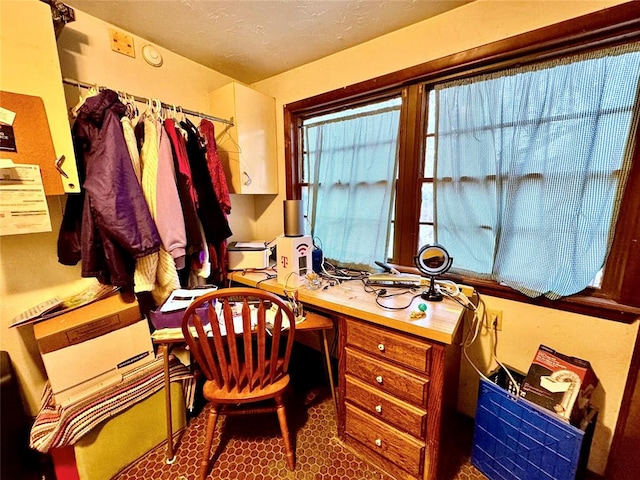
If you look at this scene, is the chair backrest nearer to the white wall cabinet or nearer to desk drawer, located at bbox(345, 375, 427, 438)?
desk drawer, located at bbox(345, 375, 427, 438)

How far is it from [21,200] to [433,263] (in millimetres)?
1749

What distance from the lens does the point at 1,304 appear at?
47.6 inches

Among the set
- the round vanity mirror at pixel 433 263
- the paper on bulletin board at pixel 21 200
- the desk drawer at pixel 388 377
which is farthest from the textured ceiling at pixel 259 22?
the desk drawer at pixel 388 377

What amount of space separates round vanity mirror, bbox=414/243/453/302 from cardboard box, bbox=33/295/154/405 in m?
1.42

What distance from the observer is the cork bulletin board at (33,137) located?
1.00 metres

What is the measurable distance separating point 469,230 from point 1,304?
7.53 feet

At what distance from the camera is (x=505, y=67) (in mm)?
1245

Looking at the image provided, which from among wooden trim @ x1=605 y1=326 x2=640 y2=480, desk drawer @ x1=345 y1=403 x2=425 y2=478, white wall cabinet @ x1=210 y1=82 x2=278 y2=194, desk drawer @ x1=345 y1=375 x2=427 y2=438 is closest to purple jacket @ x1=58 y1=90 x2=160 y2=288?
white wall cabinet @ x1=210 y1=82 x2=278 y2=194

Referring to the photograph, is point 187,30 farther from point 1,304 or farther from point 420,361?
point 420,361

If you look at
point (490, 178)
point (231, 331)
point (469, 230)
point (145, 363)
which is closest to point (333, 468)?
point (231, 331)

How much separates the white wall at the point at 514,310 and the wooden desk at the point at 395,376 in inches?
11.1

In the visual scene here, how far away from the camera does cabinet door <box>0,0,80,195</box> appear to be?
0.99 m

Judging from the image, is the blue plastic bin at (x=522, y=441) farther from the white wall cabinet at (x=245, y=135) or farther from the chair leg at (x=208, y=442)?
the white wall cabinet at (x=245, y=135)

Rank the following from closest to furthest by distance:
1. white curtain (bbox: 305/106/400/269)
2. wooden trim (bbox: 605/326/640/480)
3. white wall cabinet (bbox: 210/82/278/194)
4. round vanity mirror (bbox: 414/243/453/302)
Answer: wooden trim (bbox: 605/326/640/480) → round vanity mirror (bbox: 414/243/453/302) → white curtain (bbox: 305/106/400/269) → white wall cabinet (bbox: 210/82/278/194)
